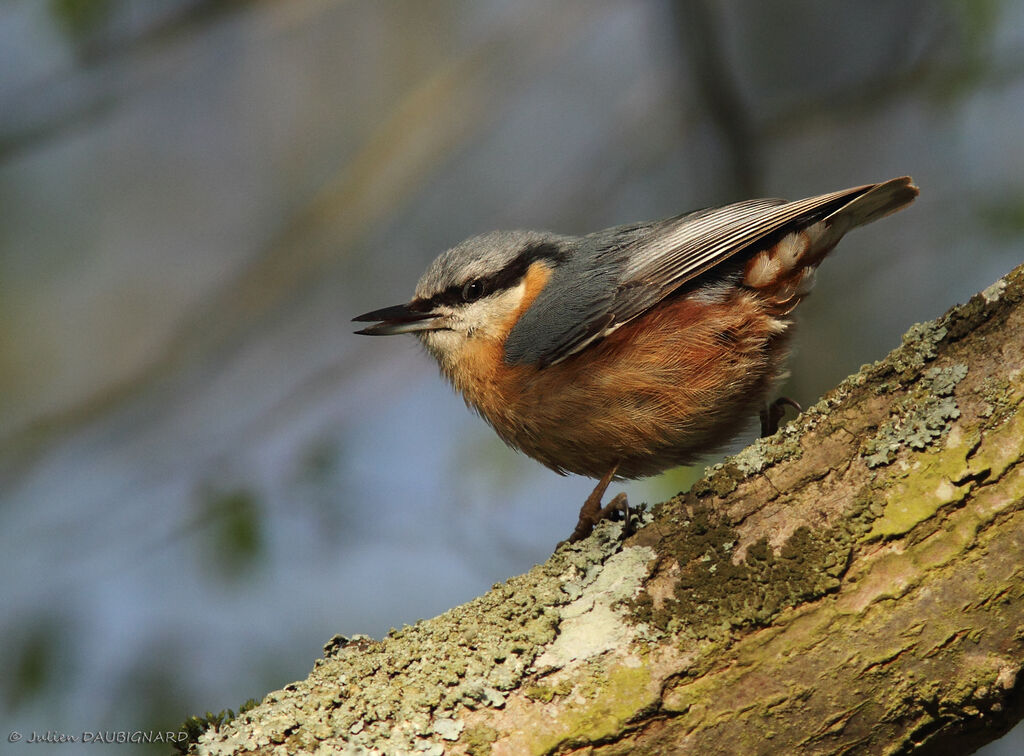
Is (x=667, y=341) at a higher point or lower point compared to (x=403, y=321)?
lower

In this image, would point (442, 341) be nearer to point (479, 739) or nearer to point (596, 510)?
point (596, 510)

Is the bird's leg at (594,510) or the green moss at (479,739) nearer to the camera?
the green moss at (479,739)

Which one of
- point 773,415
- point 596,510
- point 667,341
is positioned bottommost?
point 596,510

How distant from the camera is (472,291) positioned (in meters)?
3.99

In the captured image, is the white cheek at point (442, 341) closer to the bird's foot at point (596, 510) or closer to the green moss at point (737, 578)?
the bird's foot at point (596, 510)

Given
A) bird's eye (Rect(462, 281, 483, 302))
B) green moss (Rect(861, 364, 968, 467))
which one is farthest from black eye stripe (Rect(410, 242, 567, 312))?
green moss (Rect(861, 364, 968, 467))

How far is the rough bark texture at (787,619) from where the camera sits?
6.33 feet

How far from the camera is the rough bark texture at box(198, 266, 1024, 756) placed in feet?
6.33

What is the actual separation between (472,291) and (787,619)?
232cm

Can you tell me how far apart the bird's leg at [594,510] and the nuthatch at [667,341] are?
1 centimetres

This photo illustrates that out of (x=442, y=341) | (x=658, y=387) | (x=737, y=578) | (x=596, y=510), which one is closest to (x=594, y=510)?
(x=596, y=510)

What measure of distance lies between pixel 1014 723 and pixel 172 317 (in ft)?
21.0

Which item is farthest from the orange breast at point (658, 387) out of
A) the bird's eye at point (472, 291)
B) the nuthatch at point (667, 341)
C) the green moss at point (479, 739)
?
the green moss at point (479, 739)

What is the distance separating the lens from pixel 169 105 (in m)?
7.84
